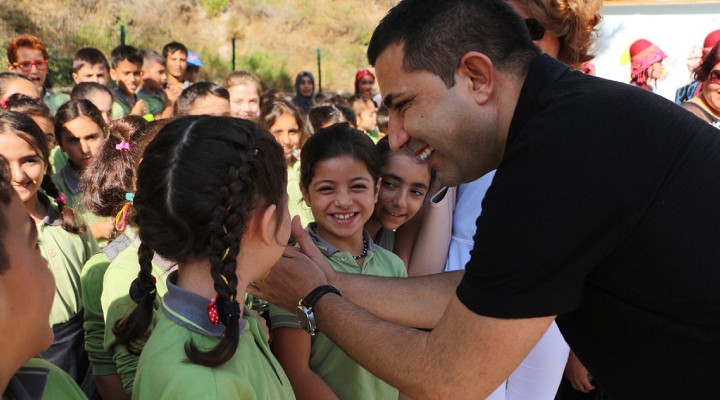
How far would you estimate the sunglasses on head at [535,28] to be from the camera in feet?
8.14

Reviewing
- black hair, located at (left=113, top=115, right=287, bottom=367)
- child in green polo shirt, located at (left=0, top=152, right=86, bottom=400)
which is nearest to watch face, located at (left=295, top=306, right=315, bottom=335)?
black hair, located at (left=113, top=115, right=287, bottom=367)

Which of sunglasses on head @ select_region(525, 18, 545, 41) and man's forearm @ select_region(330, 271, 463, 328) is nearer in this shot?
man's forearm @ select_region(330, 271, 463, 328)

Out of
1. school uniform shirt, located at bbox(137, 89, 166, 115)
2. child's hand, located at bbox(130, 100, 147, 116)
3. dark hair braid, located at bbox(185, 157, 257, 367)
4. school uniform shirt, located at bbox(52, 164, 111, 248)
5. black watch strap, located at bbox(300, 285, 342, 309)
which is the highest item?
dark hair braid, located at bbox(185, 157, 257, 367)

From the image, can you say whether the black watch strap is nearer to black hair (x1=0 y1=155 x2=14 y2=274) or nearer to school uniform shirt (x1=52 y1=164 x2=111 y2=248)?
black hair (x1=0 y1=155 x2=14 y2=274)

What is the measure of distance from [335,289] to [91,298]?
3.56 ft

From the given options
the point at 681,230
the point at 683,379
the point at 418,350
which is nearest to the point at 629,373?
the point at 683,379

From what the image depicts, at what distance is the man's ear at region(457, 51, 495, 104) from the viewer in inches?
71.6

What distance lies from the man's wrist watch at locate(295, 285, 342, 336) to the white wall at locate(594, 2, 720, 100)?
612cm

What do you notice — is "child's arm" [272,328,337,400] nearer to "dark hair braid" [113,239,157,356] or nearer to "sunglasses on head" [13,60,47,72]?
"dark hair braid" [113,239,157,356]

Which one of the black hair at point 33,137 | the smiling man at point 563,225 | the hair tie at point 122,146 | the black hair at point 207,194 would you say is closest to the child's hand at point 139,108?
the black hair at point 33,137

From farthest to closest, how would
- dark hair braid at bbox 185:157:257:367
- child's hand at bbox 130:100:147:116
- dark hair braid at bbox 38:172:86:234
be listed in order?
child's hand at bbox 130:100:147:116, dark hair braid at bbox 38:172:86:234, dark hair braid at bbox 185:157:257:367

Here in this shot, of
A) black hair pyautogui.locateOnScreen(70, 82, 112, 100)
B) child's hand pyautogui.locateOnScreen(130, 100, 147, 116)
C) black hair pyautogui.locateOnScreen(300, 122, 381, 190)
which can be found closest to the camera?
black hair pyautogui.locateOnScreen(300, 122, 381, 190)

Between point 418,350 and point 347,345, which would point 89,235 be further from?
point 418,350

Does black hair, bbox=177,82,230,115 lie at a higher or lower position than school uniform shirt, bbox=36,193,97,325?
higher
